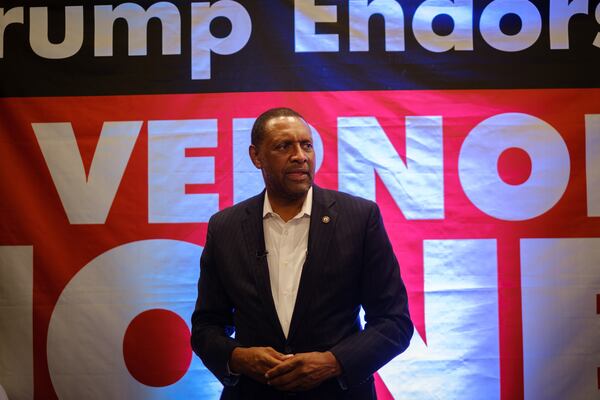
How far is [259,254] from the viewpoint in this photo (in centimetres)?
216

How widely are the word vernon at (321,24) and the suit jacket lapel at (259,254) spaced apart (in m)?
1.01

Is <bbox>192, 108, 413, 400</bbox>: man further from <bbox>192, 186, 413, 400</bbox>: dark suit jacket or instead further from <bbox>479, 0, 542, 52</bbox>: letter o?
<bbox>479, 0, 542, 52</bbox>: letter o

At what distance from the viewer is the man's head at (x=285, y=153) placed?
7.21 feet

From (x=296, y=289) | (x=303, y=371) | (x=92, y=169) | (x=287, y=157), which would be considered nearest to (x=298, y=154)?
(x=287, y=157)

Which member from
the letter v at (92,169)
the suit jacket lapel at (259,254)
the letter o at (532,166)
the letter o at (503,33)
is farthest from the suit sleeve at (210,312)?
the letter o at (503,33)

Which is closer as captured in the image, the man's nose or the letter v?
the man's nose

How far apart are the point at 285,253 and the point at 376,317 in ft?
1.21

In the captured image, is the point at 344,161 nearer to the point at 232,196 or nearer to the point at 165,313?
the point at 232,196

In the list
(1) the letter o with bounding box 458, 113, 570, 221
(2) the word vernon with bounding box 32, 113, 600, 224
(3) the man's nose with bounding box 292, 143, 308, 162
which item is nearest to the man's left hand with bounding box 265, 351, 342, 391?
(3) the man's nose with bounding box 292, 143, 308, 162

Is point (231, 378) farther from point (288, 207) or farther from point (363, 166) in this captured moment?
point (363, 166)

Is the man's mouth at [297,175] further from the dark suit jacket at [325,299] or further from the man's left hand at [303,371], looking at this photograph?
the man's left hand at [303,371]

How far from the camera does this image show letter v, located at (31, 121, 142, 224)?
9.92 feet

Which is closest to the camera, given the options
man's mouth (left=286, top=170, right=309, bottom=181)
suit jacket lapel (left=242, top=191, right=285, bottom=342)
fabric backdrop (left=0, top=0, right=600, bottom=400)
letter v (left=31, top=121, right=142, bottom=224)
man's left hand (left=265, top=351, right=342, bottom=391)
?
man's left hand (left=265, top=351, right=342, bottom=391)

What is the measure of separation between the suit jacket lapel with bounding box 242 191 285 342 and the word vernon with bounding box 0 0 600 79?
101cm
